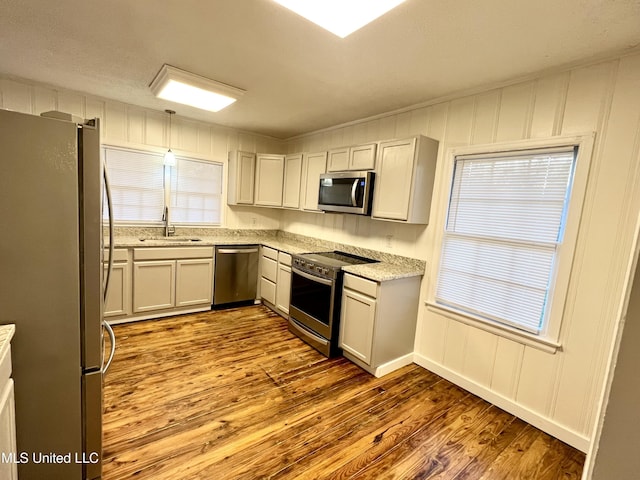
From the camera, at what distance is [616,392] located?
46 centimetres

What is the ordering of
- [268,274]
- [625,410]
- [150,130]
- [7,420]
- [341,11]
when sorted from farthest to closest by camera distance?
[268,274] < [150,130] < [341,11] < [7,420] < [625,410]

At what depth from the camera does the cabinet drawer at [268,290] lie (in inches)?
161

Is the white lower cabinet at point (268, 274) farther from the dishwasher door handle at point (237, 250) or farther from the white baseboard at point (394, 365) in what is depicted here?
the white baseboard at point (394, 365)

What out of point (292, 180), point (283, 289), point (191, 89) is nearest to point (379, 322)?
point (283, 289)

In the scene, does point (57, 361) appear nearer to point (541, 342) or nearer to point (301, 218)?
point (541, 342)

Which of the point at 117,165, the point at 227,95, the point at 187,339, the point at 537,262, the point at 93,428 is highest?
the point at 227,95

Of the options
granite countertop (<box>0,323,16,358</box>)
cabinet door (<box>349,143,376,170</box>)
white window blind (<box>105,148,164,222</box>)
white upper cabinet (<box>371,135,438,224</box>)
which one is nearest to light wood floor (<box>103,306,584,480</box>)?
granite countertop (<box>0,323,16,358</box>)

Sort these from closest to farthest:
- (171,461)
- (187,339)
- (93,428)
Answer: (93,428) < (171,461) < (187,339)

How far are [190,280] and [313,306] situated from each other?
169cm

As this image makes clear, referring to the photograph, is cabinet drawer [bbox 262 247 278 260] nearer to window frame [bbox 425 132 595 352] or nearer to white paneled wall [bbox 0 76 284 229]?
white paneled wall [bbox 0 76 284 229]

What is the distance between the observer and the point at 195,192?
4.32 metres

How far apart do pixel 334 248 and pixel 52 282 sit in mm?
2996

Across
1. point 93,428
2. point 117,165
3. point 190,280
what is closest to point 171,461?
point 93,428

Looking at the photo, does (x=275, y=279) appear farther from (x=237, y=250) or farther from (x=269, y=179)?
(x=269, y=179)
